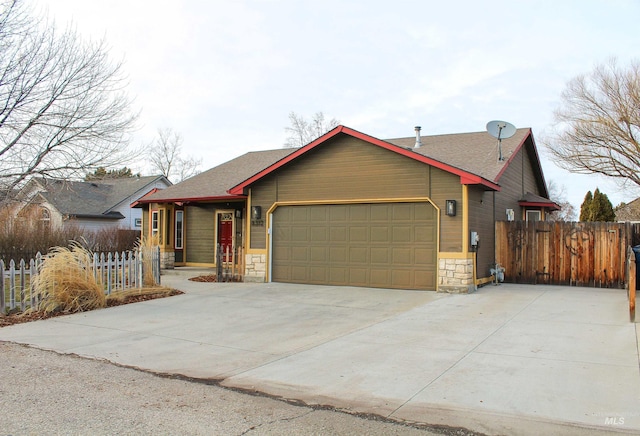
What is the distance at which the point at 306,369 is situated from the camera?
6133mm

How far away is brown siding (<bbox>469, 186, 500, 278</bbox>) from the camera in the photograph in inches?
503

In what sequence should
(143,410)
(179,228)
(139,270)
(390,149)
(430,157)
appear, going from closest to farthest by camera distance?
(143,410), (139,270), (430,157), (390,149), (179,228)

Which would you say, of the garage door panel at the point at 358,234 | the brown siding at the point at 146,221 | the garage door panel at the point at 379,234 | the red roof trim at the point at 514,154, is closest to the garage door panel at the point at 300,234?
the garage door panel at the point at 358,234

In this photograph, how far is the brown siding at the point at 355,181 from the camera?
12.5m

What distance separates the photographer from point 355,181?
45.1 feet

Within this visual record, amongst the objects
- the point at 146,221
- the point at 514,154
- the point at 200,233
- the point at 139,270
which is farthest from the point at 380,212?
the point at 146,221

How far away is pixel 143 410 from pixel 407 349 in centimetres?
362

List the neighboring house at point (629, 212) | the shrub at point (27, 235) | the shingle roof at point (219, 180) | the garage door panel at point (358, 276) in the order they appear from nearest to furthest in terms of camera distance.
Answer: the garage door panel at point (358, 276)
the shrub at point (27, 235)
the shingle roof at point (219, 180)
the neighboring house at point (629, 212)

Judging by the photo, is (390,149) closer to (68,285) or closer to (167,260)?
(68,285)

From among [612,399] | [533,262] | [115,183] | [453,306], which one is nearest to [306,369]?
[612,399]

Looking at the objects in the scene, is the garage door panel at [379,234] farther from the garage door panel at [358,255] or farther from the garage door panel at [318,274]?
the garage door panel at [318,274]

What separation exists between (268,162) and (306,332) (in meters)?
13.8

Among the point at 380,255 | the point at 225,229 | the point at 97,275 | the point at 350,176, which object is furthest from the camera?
the point at 225,229

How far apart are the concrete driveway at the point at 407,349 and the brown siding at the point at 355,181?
249 centimetres
